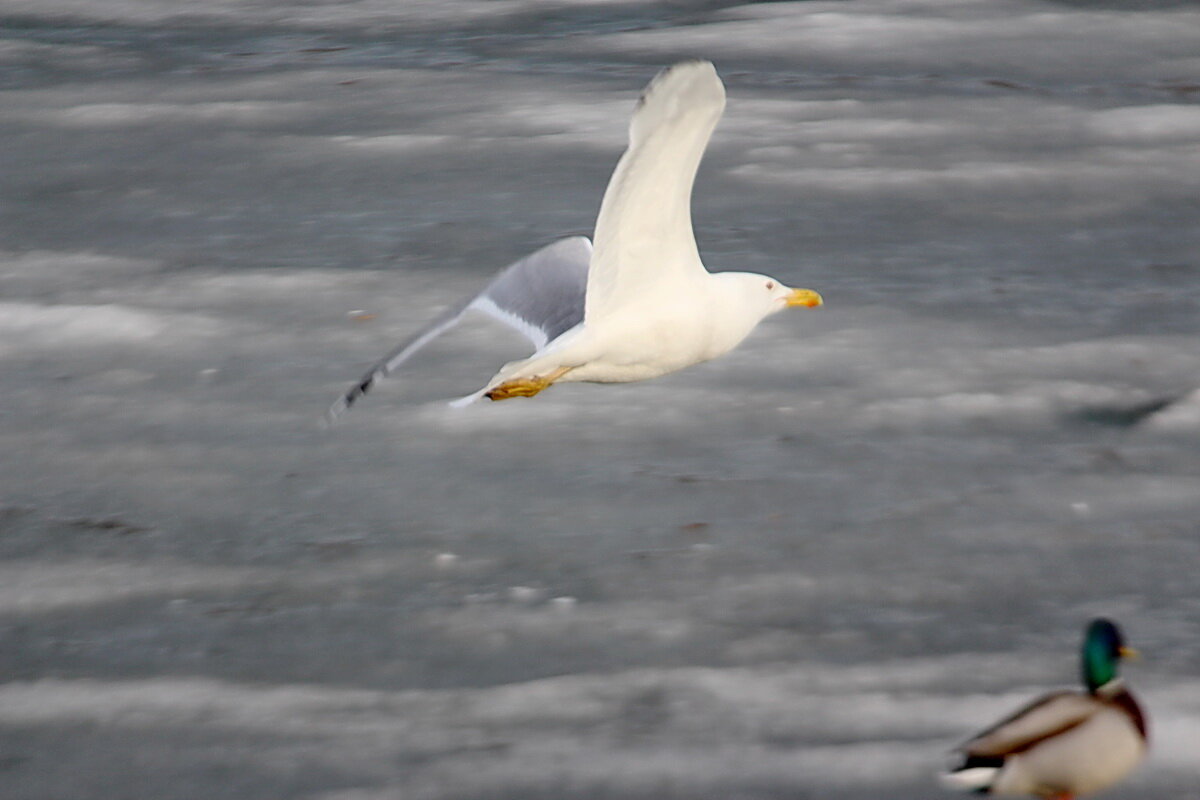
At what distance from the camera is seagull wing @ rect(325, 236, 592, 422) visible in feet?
13.5

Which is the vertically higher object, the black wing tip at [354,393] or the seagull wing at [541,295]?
the seagull wing at [541,295]

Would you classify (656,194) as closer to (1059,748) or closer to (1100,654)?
(1100,654)

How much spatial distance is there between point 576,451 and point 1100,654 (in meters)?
1.67

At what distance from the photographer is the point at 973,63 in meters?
7.63

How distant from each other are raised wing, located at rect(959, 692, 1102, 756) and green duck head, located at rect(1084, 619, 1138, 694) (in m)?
0.07

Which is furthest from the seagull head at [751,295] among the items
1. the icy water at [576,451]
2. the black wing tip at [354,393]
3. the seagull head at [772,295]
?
the black wing tip at [354,393]

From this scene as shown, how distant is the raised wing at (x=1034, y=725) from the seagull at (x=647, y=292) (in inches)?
50.4

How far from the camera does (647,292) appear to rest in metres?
3.68

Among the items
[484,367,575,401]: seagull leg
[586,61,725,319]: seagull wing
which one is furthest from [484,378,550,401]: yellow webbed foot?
[586,61,725,319]: seagull wing

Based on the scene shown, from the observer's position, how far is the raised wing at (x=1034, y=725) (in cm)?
245

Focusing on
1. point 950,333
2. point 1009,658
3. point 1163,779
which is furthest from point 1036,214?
point 1163,779

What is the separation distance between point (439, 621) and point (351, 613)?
0.17 meters

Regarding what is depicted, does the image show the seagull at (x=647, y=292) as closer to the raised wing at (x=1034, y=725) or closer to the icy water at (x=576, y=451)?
the icy water at (x=576, y=451)

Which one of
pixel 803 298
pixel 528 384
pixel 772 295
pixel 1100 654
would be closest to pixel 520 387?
pixel 528 384
